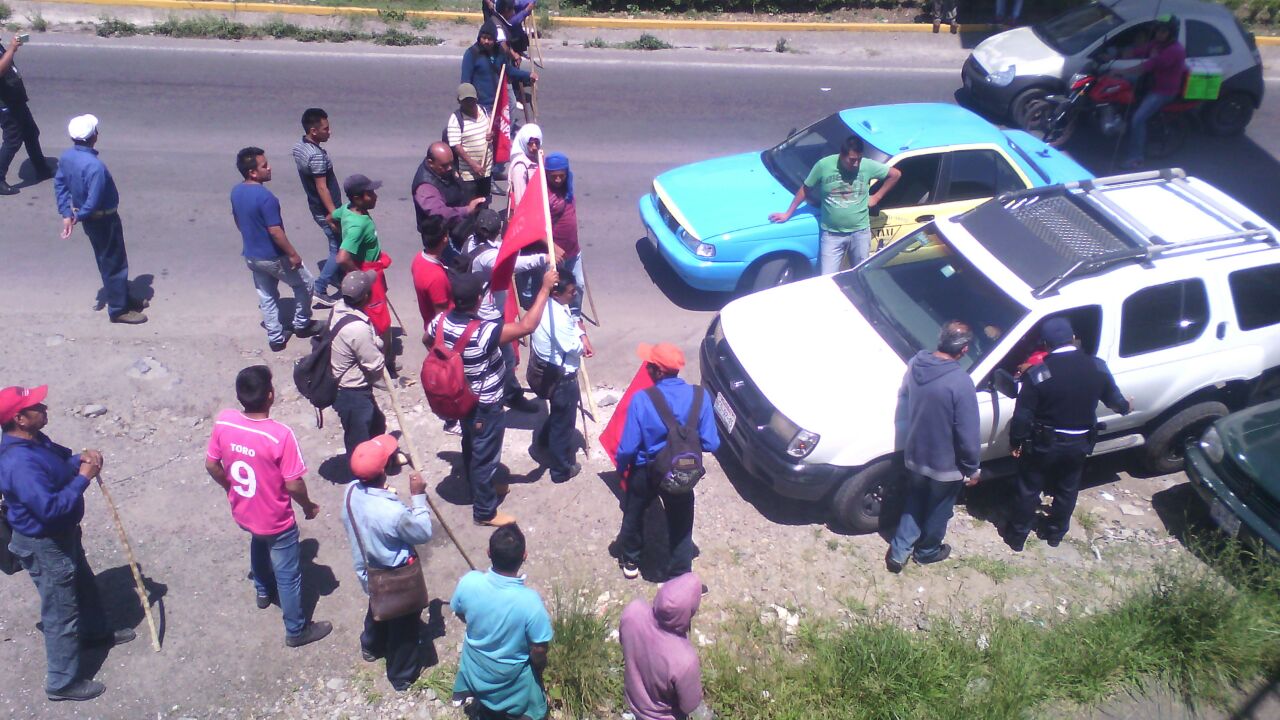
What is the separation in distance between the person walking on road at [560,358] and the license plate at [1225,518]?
4.29 m

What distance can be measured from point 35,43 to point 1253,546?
53.2ft

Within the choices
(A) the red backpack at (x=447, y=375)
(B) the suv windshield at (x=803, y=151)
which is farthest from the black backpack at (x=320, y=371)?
(B) the suv windshield at (x=803, y=151)

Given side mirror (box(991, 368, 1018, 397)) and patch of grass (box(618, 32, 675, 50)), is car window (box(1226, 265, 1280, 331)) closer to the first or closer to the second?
side mirror (box(991, 368, 1018, 397))

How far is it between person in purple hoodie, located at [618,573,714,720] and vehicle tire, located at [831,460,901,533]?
7.22 ft

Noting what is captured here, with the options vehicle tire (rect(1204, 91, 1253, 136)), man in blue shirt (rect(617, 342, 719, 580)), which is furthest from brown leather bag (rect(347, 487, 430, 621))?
vehicle tire (rect(1204, 91, 1253, 136))

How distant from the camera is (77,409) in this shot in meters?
7.24

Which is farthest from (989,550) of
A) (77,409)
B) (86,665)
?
(77,409)

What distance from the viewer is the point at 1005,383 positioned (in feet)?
19.8

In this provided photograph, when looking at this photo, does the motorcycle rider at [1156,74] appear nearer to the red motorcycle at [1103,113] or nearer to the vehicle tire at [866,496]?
the red motorcycle at [1103,113]

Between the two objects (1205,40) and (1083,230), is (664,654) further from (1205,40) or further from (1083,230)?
(1205,40)

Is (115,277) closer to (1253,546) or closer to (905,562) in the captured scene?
(905,562)

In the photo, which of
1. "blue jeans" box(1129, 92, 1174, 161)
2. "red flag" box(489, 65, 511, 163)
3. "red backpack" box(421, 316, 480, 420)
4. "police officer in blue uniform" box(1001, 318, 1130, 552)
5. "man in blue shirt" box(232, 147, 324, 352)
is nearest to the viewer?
"red backpack" box(421, 316, 480, 420)

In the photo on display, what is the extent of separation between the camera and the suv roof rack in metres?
6.32

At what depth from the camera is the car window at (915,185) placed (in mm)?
8406
